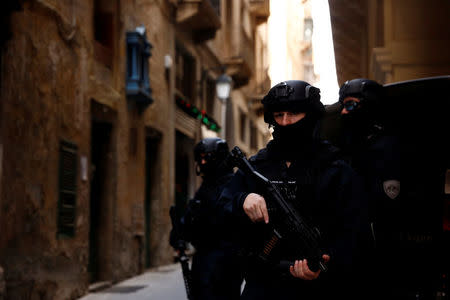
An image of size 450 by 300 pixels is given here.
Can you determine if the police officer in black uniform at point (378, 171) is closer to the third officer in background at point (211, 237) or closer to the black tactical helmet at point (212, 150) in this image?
the third officer in background at point (211, 237)

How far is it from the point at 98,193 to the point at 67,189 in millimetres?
2766

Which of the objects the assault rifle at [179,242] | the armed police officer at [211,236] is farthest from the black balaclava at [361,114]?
the assault rifle at [179,242]

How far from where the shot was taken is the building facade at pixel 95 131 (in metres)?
9.34

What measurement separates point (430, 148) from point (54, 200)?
6664 mm

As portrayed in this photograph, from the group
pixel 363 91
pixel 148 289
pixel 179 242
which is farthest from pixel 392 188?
pixel 148 289

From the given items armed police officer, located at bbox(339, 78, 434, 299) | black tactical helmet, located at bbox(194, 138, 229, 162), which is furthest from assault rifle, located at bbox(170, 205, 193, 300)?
armed police officer, located at bbox(339, 78, 434, 299)

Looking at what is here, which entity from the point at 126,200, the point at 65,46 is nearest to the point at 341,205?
the point at 65,46

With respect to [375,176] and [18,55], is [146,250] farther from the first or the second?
[375,176]

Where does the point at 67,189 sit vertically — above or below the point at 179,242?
above

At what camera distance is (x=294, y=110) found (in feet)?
12.0

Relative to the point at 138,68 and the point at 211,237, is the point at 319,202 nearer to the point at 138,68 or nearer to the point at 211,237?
the point at 211,237

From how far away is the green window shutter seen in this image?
1079 cm

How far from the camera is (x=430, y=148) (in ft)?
16.2

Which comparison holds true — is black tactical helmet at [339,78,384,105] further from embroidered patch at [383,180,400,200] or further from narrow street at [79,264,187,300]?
narrow street at [79,264,187,300]
